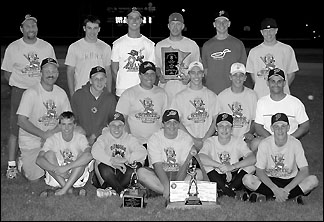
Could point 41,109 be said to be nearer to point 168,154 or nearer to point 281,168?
point 168,154

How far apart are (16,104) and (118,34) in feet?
145

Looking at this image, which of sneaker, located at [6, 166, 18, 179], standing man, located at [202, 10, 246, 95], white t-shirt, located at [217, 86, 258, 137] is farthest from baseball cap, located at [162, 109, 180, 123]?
sneaker, located at [6, 166, 18, 179]

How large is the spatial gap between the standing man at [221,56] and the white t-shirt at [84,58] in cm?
164

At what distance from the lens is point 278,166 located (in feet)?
24.7

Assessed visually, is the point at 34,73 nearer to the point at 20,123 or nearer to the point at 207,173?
the point at 20,123

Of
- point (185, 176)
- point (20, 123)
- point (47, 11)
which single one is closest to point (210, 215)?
point (185, 176)

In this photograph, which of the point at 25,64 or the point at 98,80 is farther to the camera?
the point at 25,64

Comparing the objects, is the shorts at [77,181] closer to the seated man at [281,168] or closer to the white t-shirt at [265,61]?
the seated man at [281,168]

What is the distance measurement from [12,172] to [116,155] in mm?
1894

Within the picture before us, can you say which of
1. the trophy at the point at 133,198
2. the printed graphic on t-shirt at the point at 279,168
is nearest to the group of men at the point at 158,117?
the printed graphic on t-shirt at the point at 279,168

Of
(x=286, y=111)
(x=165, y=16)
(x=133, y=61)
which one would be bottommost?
(x=286, y=111)

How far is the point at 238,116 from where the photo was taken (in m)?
8.43

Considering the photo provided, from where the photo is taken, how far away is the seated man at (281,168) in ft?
24.1

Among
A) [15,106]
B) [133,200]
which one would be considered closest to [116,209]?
[133,200]
